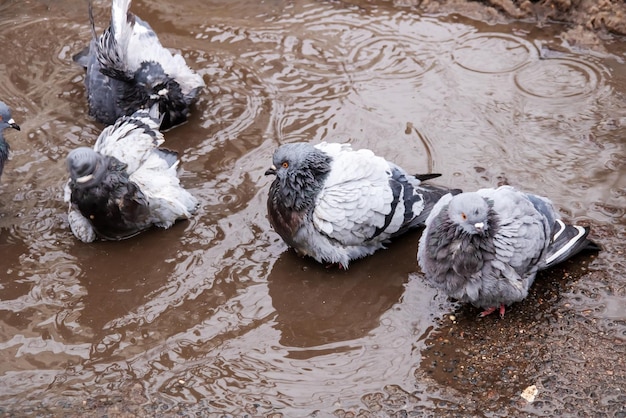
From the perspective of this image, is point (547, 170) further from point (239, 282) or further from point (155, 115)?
point (155, 115)

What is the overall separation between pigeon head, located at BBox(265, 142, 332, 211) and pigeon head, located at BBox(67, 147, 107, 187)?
146cm

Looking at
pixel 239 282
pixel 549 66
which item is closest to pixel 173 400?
pixel 239 282

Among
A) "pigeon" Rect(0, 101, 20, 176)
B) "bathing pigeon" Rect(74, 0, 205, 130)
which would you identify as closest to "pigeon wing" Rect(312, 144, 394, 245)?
"bathing pigeon" Rect(74, 0, 205, 130)

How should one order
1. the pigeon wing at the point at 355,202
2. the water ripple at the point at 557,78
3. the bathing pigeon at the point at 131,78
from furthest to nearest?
1. the water ripple at the point at 557,78
2. the bathing pigeon at the point at 131,78
3. the pigeon wing at the point at 355,202

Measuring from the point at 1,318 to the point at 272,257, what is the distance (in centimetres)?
215

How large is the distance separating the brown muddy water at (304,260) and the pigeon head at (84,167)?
0.62 m

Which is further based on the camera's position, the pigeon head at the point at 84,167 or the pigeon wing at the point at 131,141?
the pigeon wing at the point at 131,141

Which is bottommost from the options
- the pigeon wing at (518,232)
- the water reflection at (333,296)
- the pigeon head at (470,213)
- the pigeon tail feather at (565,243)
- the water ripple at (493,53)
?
the water reflection at (333,296)

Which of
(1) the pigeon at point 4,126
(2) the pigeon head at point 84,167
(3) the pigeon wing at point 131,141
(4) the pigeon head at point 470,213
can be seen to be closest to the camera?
(4) the pigeon head at point 470,213

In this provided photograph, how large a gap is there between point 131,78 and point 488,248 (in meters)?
4.08

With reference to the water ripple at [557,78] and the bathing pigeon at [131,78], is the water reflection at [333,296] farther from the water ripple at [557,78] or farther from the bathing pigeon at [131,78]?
the water ripple at [557,78]

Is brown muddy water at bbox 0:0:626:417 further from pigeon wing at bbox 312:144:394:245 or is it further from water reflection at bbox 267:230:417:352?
pigeon wing at bbox 312:144:394:245

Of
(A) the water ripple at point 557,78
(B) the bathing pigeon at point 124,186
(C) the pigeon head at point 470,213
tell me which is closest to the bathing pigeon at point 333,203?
(C) the pigeon head at point 470,213

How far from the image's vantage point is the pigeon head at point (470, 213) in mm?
5180
